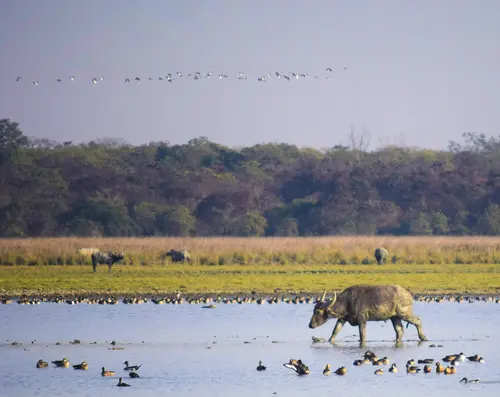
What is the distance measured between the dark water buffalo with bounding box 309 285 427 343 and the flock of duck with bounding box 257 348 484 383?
2.39 metres

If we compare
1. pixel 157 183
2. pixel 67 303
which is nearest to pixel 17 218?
pixel 157 183

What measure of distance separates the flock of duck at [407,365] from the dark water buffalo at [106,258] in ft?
77.8

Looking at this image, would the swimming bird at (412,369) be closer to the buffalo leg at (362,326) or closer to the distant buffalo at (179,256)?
the buffalo leg at (362,326)

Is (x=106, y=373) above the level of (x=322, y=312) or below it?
below

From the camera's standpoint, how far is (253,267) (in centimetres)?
4581

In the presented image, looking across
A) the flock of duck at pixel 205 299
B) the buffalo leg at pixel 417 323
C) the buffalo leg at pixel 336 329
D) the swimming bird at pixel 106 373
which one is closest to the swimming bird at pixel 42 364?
the swimming bird at pixel 106 373

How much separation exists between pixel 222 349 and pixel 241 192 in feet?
251

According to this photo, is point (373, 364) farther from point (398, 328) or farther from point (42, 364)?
point (42, 364)

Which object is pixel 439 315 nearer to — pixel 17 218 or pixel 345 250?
pixel 345 250

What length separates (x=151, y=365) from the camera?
21.0 m

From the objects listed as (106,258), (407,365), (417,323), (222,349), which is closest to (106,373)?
(222,349)

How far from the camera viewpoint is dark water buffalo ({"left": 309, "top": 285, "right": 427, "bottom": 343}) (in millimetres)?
23344

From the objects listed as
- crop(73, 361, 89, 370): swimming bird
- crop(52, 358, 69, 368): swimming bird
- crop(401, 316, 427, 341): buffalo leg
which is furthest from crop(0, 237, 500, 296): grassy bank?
crop(73, 361, 89, 370): swimming bird

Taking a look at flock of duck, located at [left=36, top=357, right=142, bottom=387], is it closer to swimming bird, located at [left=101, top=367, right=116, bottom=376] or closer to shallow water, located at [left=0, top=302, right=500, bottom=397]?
swimming bird, located at [left=101, top=367, right=116, bottom=376]
